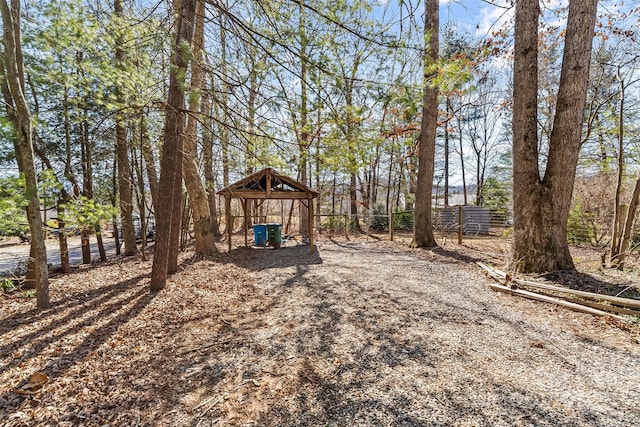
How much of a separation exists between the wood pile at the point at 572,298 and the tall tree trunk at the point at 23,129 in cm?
633

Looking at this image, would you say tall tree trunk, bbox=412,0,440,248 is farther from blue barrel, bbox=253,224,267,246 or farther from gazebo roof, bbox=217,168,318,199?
blue barrel, bbox=253,224,267,246

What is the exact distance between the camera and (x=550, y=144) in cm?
473

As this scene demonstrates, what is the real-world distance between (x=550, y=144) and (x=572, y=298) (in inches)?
98.2

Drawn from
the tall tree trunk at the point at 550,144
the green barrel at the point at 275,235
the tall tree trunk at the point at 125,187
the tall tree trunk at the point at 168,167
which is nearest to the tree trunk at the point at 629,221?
the tall tree trunk at the point at 550,144

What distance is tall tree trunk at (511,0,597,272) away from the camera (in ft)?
14.7

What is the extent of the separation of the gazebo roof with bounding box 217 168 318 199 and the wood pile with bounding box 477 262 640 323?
215 inches

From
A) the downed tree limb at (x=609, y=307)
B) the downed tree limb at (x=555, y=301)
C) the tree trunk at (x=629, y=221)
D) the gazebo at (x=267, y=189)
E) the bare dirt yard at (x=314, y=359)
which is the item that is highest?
the gazebo at (x=267, y=189)

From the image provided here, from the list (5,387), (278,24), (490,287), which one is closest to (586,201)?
(490,287)

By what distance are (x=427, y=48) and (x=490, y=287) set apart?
3.65 meters

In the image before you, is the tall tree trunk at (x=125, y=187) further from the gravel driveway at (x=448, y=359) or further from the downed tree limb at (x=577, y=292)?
the downed tree limb at (x=577, y=292)

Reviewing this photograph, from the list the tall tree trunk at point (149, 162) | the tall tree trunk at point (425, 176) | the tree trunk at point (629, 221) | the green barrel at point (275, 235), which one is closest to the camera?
the tree trunk at point (629, 221)

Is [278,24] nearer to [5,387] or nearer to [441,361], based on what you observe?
[441,361]

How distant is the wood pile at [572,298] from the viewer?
10.5 feet

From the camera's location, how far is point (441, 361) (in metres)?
2.47
